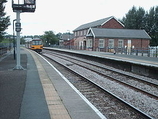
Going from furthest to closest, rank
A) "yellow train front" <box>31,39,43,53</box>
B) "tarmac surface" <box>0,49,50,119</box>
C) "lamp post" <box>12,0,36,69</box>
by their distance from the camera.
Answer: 1. "yellow train front" <box>31,39,43,53</box>
2. "lamp post" <box>12,0,36,69</box>
3. "tarmac surface" <box>0,49,50,119</box>

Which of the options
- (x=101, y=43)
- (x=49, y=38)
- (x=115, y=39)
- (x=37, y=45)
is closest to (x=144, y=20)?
(x=115, y=39)

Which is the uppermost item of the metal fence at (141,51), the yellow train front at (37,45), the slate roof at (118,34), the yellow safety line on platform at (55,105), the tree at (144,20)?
the tree at (144,20)

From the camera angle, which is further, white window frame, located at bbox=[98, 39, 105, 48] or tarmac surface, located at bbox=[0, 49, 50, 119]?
white window frame, located at bbox=[98, 39, 105, 48]

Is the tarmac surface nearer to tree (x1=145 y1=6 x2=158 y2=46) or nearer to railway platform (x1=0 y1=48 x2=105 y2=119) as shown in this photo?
railway platform (x1=0 y1=48 x2=105 y2=119)

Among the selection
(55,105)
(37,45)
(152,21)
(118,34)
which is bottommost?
(55,105)

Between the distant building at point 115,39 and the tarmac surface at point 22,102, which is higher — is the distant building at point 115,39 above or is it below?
above

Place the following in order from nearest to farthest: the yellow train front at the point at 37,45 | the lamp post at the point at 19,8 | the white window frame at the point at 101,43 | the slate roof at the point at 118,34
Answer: the lamp post at the point at 19,8 → the yellow train front at the point at 37,45 → the white window frame at the point at 101,43 → the slate roof at the point at 118,34

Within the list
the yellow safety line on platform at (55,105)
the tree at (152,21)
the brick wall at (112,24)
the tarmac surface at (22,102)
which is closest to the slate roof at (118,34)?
the brick wall at (112,24)

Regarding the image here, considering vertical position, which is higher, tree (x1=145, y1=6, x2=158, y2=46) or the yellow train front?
tree (x1=145, y1=6, x2=158, y2=46)

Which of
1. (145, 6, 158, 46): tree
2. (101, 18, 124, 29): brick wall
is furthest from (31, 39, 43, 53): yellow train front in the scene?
(145, 6, 158, 46): tree

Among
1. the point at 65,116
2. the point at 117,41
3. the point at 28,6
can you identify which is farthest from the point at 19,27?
the point at 117,41

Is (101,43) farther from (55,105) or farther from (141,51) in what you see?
(55,105)

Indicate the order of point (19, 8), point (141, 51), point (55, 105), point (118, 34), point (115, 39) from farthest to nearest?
point (118, 34) → point (115, 39) → point (141, 51) → point (19, 8) → point (55, 105)

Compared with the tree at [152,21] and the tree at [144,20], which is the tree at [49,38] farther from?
the tree at [152,21]
